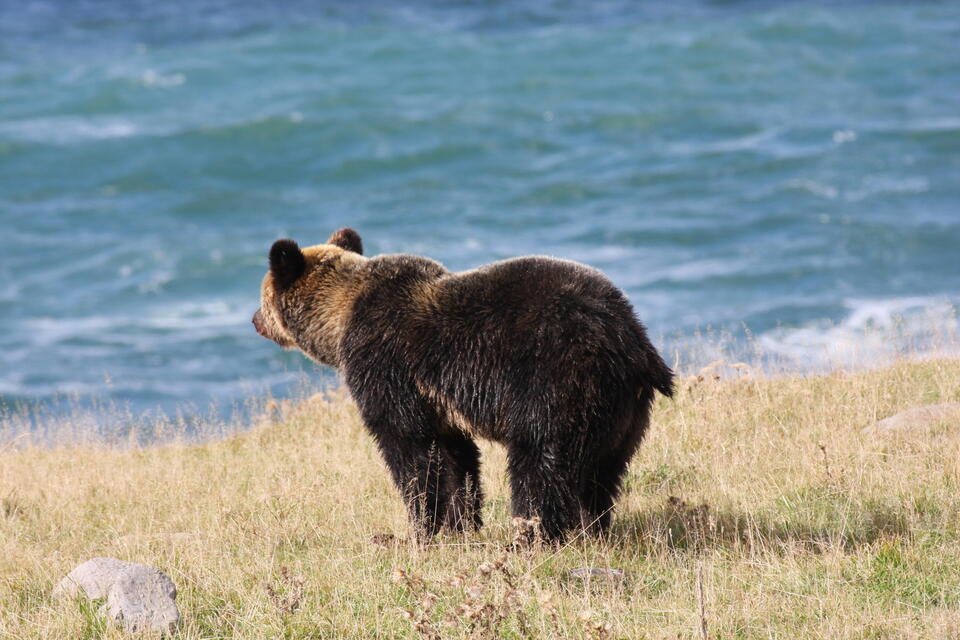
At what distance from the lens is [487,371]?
7.26 meters

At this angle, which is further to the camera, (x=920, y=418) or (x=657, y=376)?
(x=920, y=418)

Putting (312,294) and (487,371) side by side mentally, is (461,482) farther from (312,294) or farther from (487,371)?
(312,294)

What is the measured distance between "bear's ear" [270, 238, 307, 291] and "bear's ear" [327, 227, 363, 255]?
54 centimetres

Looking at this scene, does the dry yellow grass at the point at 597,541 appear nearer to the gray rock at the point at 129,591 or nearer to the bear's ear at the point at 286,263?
the gray rock at the point at 129,591

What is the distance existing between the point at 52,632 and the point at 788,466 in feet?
17.5

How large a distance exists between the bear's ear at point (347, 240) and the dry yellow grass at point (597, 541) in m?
1.87

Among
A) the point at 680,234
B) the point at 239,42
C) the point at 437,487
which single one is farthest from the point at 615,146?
the point at 437,487

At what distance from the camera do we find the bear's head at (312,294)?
8.12 meters

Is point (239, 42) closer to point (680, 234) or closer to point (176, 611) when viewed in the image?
point (680, 234)

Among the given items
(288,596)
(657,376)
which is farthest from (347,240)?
(288,596)

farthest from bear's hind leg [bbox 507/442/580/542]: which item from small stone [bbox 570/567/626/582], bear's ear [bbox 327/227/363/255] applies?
bear's ear [bbox 327/227/363/255]

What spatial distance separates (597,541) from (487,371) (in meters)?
1.38

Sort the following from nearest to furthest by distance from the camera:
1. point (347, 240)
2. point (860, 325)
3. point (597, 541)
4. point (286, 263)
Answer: point (597, 541) → point (286, 263) → point (347, 240) → point (860, 325)

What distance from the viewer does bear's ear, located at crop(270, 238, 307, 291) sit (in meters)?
8.15
